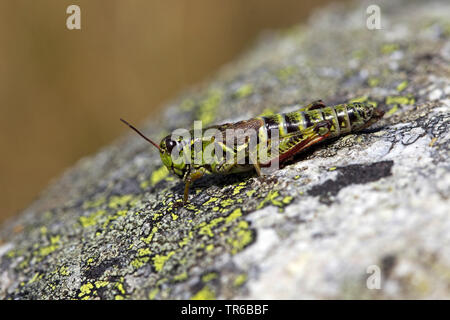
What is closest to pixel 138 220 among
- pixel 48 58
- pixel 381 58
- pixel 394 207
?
pixel 394 207

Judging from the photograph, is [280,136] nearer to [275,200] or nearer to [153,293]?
[275,200]

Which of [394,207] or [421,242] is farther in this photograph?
[394,207]

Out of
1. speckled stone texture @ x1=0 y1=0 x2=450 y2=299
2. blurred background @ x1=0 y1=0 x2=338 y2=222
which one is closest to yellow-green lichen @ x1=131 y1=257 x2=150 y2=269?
speckled stone texture @ x1=0 y1=0 x2=450 y2=299

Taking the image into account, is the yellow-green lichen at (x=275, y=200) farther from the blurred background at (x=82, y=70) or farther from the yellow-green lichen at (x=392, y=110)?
the blurred background at (x=82, y=70)
